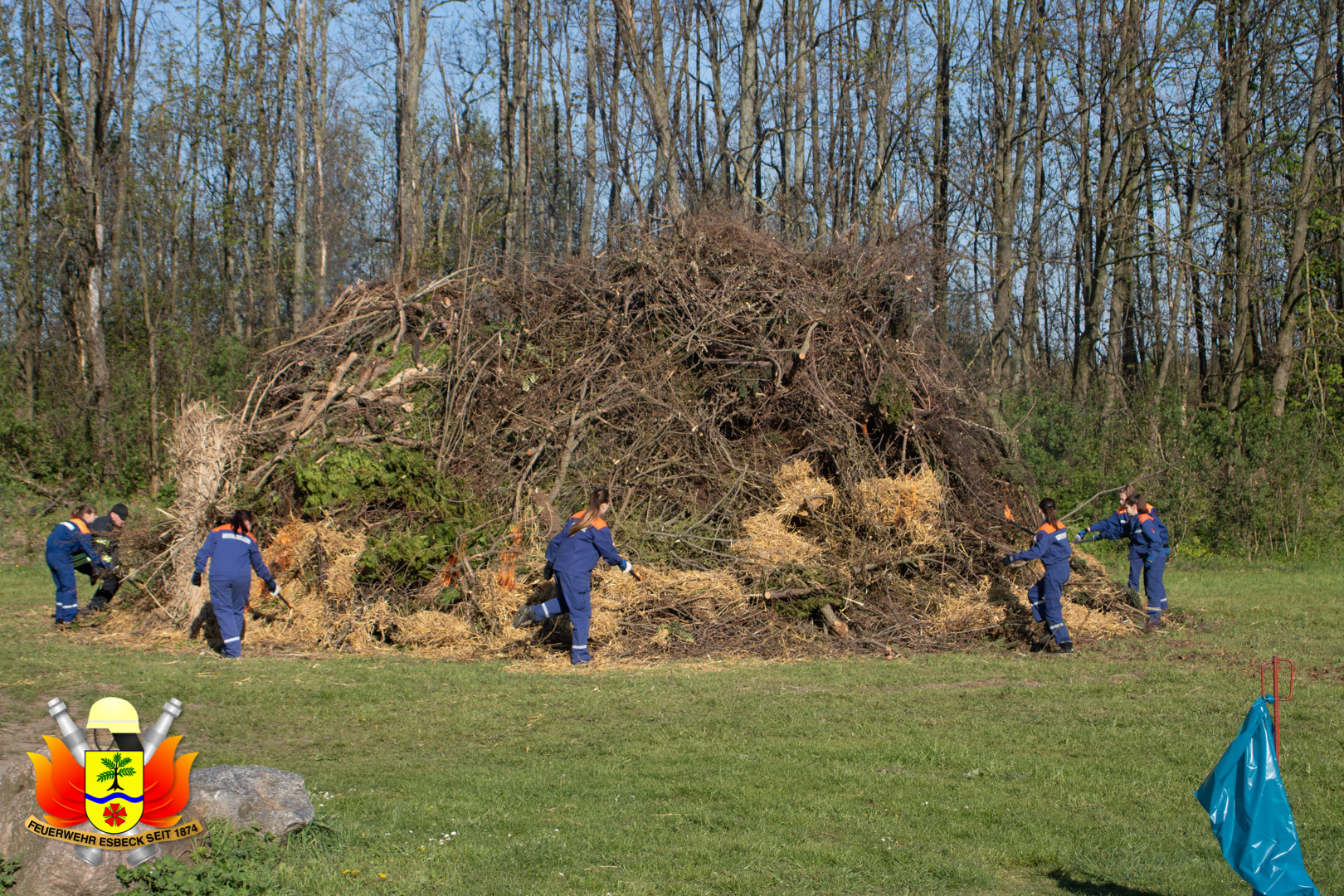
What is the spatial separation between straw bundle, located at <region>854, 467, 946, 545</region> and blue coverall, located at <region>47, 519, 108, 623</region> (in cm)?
942

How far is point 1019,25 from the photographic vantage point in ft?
79.6

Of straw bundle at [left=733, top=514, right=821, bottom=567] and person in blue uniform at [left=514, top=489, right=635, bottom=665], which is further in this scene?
straw bundle at [left=733, top=514, right=821, bottom=567]

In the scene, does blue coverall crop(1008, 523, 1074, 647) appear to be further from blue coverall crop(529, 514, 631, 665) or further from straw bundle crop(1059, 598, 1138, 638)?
blue coverall crop(529, 514, 631, 665)

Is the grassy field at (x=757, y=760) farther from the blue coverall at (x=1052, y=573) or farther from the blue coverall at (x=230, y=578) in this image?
the blue coverall at (x=1052, y=573)

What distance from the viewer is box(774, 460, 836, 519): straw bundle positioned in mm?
12492

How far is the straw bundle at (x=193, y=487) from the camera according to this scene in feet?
39.9

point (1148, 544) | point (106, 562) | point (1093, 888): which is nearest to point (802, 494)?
point (1148, 544)

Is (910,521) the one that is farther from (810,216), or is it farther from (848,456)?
(810,216)

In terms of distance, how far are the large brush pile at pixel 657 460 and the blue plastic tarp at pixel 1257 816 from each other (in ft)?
22.4

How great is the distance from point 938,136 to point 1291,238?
8569 millimetres

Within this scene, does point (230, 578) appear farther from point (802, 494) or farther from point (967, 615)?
point (967, 615)

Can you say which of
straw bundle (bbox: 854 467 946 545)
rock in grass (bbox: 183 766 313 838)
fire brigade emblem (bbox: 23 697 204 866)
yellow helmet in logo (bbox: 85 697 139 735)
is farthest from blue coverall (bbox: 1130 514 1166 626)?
yellow helmet in logo (bbox: 85 697 139 735)

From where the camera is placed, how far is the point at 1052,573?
10.9 meters

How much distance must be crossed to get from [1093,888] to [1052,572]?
21.1ft
